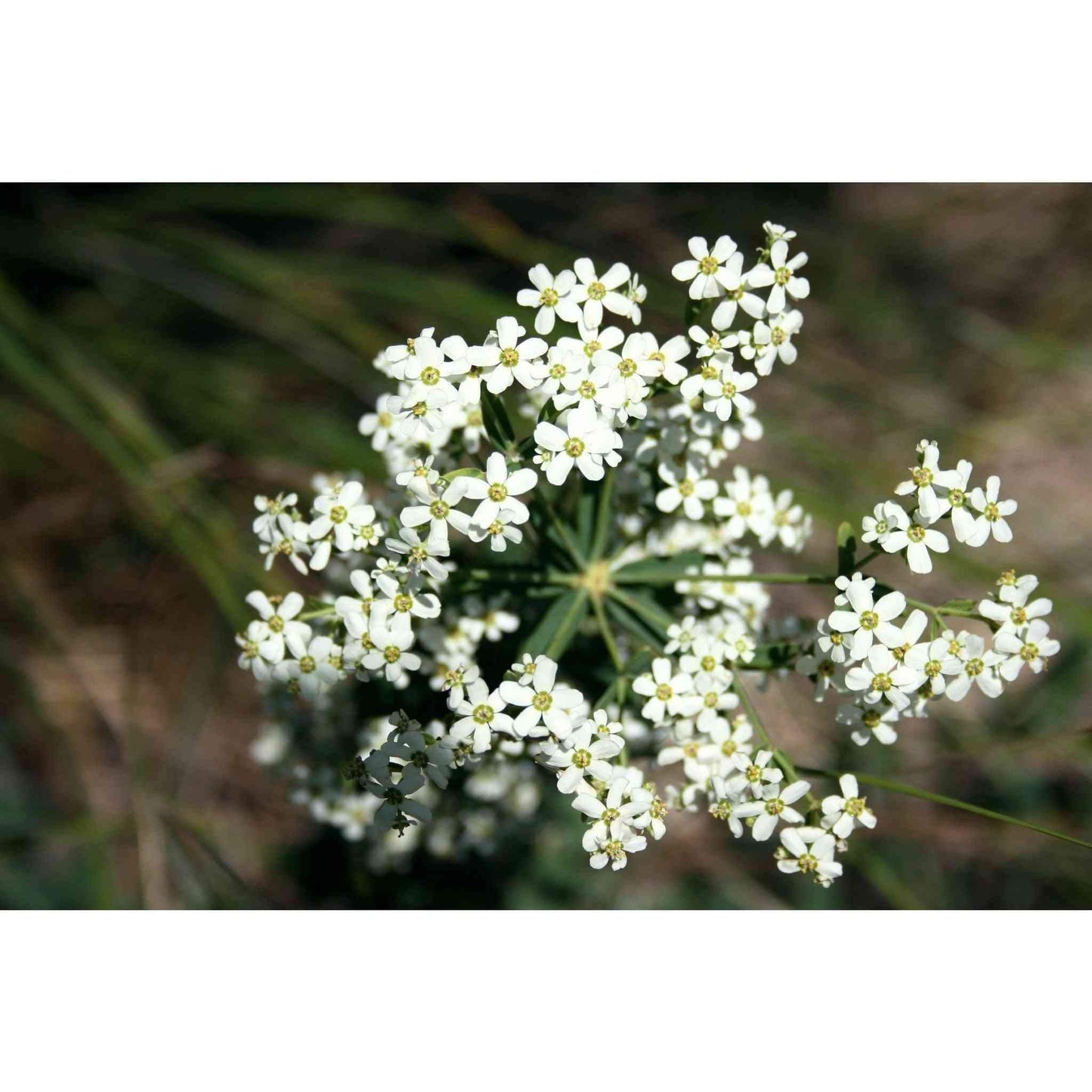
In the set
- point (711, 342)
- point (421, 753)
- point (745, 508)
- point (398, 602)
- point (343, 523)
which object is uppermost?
point (711, 342)

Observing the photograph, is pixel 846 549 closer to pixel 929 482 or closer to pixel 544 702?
pixel 929 482

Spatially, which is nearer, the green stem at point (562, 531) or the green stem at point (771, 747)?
the green stem at point (771, 747)

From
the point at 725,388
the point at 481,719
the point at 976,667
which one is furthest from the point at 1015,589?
the point at 481,719

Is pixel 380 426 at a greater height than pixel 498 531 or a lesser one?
greater

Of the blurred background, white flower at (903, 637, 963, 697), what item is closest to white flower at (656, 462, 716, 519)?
white flower at (903, 637, 963, 697)

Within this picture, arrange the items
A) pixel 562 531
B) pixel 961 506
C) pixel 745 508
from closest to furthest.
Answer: pixel 961 506, pixel 562 531, pixel 745 508

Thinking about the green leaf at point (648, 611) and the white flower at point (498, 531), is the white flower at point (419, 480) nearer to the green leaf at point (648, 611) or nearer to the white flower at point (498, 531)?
the white flower at point (498, 531)

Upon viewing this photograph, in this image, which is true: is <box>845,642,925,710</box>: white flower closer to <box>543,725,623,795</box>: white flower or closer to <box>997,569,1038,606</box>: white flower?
<box>997,569,1038,606</box>: white flower

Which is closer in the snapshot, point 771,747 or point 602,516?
point 771,747

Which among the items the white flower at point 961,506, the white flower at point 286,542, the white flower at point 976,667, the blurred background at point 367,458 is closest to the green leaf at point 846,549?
the white flower at point 961,506
